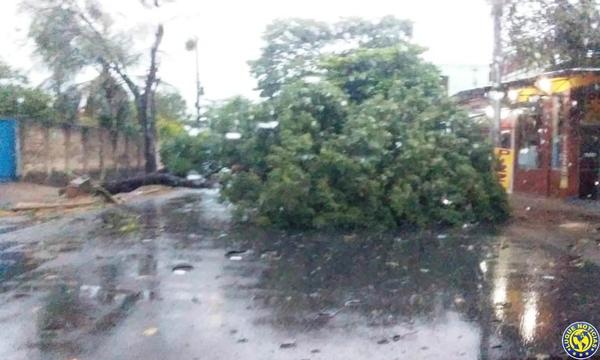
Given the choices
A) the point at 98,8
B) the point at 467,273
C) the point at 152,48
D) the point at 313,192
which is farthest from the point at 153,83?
the point at 467,273

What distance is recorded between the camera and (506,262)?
10.3 metres

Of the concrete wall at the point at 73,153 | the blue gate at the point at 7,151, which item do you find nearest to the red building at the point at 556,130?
the concrete wall at the point at 73,153

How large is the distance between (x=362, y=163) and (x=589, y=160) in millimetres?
8842

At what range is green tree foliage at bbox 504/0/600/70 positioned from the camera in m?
16.0

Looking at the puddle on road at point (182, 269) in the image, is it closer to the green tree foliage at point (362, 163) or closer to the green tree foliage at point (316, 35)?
the green tree foliage at point (362, 163)

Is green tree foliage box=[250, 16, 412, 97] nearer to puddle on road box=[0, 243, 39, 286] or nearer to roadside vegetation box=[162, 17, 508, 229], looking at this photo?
roadside vegetation box=[162, 17, 508, 229]

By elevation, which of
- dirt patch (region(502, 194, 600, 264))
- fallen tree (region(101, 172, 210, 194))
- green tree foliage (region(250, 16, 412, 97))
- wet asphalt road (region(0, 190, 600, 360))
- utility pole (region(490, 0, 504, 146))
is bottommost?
wet asphalt road (region(0, 190, 600, 360))

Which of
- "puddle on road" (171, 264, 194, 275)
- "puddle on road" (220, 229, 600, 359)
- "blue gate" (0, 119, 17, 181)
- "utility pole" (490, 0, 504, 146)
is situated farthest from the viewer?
"blue gate" (0, 119, 17, 181)

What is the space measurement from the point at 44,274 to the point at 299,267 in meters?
2.95

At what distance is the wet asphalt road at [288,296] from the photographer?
6621mm

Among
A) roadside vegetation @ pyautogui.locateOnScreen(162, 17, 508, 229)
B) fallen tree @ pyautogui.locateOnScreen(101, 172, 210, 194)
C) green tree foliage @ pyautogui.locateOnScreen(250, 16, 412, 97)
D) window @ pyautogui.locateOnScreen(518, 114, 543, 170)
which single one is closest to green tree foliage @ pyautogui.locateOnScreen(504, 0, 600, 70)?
roadside vegetation @ pyautogui.locateOnScreen(162, 17, 508, 229)

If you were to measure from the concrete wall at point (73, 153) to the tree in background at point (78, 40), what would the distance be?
2125 mm

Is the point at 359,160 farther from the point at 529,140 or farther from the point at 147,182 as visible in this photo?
the point at 147,182

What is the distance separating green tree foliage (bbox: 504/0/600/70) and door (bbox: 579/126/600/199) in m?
2.42
